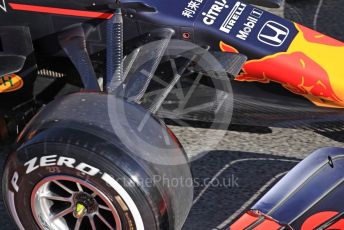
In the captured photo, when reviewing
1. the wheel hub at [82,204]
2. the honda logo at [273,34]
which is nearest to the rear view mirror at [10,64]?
the wheel hub at [82,204]

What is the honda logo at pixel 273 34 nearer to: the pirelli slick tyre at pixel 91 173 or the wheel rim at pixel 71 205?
the pirelli slick tyre at pixel 91 173

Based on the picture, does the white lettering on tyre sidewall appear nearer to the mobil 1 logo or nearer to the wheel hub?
the wheel hub

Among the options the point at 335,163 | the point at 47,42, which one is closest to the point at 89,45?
the point at 47,42

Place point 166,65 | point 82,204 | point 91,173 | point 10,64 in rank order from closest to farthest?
point 91,173 → point 82,204 → point 10,64 → point 166,65

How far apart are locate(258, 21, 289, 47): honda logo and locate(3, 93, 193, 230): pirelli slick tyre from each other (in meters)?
1.06

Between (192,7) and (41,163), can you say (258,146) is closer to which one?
(192,7)

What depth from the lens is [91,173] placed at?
294cm

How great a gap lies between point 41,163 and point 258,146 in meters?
1.67

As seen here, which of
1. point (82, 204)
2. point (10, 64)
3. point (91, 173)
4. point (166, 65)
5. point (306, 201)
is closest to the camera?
point (306, 201)

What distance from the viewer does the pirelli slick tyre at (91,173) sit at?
2.91 meters

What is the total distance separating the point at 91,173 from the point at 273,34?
1549 mm

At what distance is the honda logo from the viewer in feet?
12.7

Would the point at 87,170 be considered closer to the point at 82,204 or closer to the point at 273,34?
the point at 82,204

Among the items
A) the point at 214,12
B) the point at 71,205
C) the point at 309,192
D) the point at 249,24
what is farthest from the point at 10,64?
the point at 309,192
